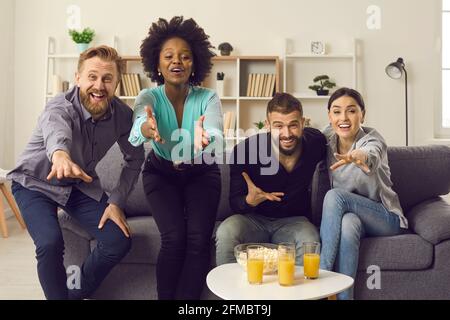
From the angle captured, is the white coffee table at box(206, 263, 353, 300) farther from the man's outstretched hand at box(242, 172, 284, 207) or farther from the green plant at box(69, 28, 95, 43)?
the green plant at box(69, 28, 95, 43)

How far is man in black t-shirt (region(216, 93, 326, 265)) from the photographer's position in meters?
2.25

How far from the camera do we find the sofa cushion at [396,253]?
2229mm

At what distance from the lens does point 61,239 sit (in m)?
2.06

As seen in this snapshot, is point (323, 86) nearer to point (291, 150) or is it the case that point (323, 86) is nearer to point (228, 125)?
point (228, 125)

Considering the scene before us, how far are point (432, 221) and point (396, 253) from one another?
8.5 inches

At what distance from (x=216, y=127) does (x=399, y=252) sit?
3.03 ft

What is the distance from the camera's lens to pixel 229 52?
5.08 m

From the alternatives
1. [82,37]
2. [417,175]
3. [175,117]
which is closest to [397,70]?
[417,175]

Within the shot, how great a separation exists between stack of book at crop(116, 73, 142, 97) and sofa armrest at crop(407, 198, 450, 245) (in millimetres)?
3201
